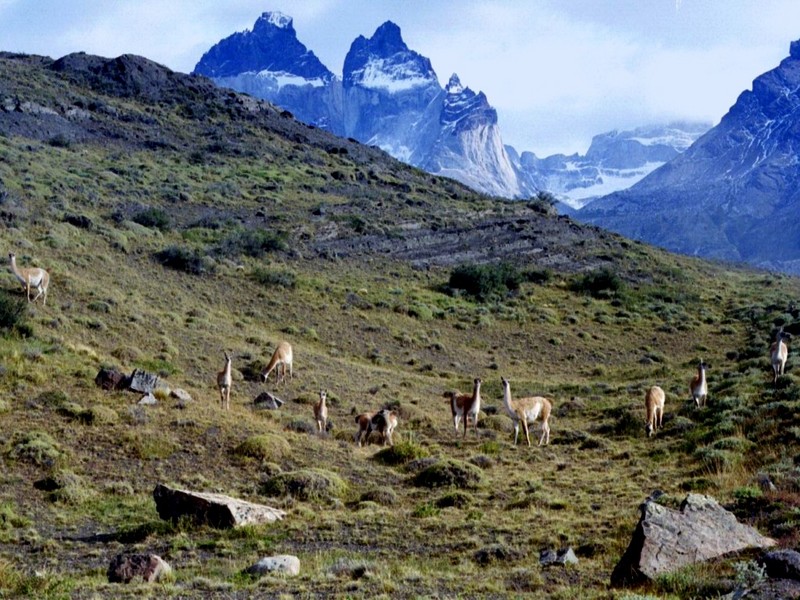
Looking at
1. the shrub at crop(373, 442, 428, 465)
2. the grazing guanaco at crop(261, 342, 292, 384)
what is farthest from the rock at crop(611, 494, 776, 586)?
the grazing guanaco at crop(261, 342, 292, 384)

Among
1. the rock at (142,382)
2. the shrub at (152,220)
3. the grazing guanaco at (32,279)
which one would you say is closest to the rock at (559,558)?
the rock at (142,382)

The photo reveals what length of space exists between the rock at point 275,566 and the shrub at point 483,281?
38.3 meters

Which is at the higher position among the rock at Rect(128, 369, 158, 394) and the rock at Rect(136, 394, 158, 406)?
the rock at Rect(128, 369, 158, 394)

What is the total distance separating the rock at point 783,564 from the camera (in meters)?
7.49

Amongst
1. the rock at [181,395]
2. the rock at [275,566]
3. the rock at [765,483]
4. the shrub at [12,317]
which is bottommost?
the rock at [275,566]

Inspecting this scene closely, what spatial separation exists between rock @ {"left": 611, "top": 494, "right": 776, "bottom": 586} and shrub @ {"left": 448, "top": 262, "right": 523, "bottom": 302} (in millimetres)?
37746

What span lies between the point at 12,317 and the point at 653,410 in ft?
62.4

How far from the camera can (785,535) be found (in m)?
9.37

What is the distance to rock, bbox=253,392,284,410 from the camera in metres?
21.4

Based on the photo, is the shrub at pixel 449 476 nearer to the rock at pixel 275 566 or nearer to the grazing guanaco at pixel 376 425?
the grazing guanaco at pixel 376 425

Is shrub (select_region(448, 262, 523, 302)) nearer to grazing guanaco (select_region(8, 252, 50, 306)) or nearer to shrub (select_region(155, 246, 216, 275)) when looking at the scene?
shrub (select_region(155, 246, 216, 275))

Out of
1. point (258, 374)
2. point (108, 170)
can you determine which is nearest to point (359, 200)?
point (108, 170)

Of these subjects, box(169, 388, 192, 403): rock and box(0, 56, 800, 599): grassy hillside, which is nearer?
box(0, 56, 800, 599): grassy hillside

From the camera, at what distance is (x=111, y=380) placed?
1914cm
